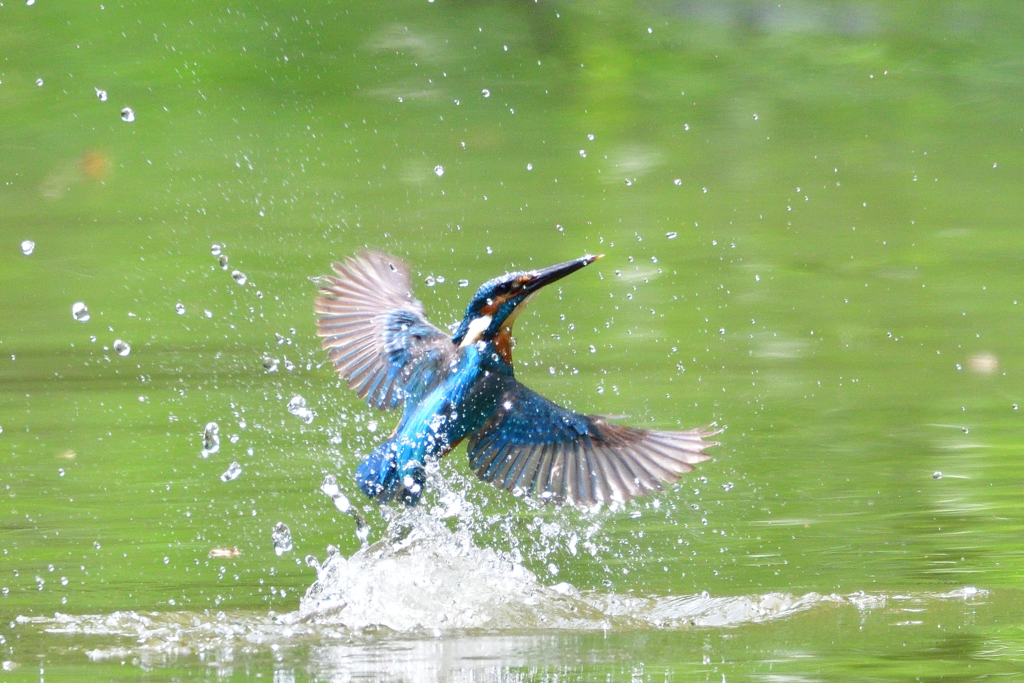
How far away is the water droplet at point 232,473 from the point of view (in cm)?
502

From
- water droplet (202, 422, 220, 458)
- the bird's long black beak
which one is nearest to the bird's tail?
the bird's long black beak

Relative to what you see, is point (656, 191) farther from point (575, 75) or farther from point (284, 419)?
point (284, 419)

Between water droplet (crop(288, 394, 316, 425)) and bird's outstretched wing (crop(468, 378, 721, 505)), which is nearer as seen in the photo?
bird's outstretched wing (crop(468, 378, 721, 505))

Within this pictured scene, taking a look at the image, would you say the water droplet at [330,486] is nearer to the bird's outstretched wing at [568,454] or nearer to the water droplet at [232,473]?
Answer: the water droplet at [232,473]

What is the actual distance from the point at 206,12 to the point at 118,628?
22.3 feet

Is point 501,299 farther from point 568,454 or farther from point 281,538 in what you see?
point 281,538

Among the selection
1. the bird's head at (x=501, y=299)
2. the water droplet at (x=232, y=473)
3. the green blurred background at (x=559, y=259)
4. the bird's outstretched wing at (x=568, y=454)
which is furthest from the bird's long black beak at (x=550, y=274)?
the water droplet at (x=232, y=473)

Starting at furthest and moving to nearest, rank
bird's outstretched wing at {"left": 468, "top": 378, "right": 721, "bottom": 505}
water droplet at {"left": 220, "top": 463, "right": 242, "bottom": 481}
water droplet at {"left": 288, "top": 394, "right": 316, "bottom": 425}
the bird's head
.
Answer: water droplet at {"left": 288, "top": 394, "right": 316, "bottom": 425}, water droplet at {"left": 220, "top": 463, "right": 242, "bottom": 481}, the bird's head, bird's outstretched wing at {"left": 468, "top": 378, "right": 721, "bottom": 505}

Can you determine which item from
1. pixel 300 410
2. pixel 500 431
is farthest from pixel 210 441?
pixel 500 431

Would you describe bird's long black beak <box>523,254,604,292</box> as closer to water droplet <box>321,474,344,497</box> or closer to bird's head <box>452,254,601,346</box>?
bird's head <box>452,254,601,346</box>

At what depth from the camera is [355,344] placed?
4957mm

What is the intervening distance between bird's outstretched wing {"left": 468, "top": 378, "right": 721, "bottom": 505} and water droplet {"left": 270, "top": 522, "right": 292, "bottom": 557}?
572 millimetres

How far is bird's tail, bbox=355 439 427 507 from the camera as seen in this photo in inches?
176

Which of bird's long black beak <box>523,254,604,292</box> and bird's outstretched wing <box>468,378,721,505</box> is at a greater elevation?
bird's long black beak <box>523,254,604,292</box>
